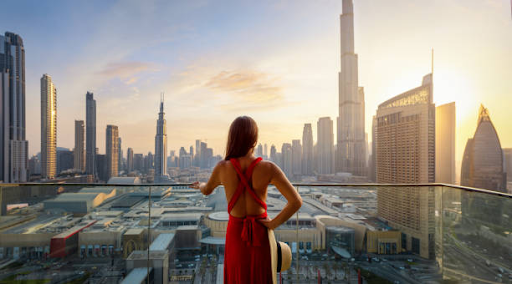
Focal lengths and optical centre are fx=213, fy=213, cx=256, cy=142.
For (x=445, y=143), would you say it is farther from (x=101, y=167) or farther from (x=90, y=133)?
(x=90, y=133)

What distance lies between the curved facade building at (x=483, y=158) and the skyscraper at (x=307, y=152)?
1350cm

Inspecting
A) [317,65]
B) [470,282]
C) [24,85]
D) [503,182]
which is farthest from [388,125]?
[24,85]

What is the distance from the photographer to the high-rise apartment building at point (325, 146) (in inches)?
1281

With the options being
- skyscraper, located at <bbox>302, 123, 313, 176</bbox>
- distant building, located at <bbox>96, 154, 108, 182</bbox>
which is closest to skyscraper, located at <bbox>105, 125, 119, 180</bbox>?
distant building, located at <bbox>96, 154, 108, 182</bbox>

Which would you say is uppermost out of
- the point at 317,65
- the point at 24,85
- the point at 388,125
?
the point at 24,85

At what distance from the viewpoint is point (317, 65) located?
33.9ft

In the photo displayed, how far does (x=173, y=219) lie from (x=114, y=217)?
0.58m

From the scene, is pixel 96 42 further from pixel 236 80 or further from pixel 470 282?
pixel 470 282

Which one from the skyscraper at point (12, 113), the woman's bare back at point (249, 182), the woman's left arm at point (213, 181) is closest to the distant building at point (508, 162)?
the woman's bare back at point (249, 182)

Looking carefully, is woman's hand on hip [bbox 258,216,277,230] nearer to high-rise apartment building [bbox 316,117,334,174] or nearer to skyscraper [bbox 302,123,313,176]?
skyscraper [bbox 302,123,313,176]

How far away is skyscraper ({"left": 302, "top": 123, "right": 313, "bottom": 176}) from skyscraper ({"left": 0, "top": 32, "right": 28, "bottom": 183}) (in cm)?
3598

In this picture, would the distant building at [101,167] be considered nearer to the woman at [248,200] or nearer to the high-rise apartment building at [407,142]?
the high-rise apartment building at [407,142]

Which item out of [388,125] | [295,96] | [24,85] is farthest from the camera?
[24,85]

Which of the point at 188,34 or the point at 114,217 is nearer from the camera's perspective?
the point at 114,217
